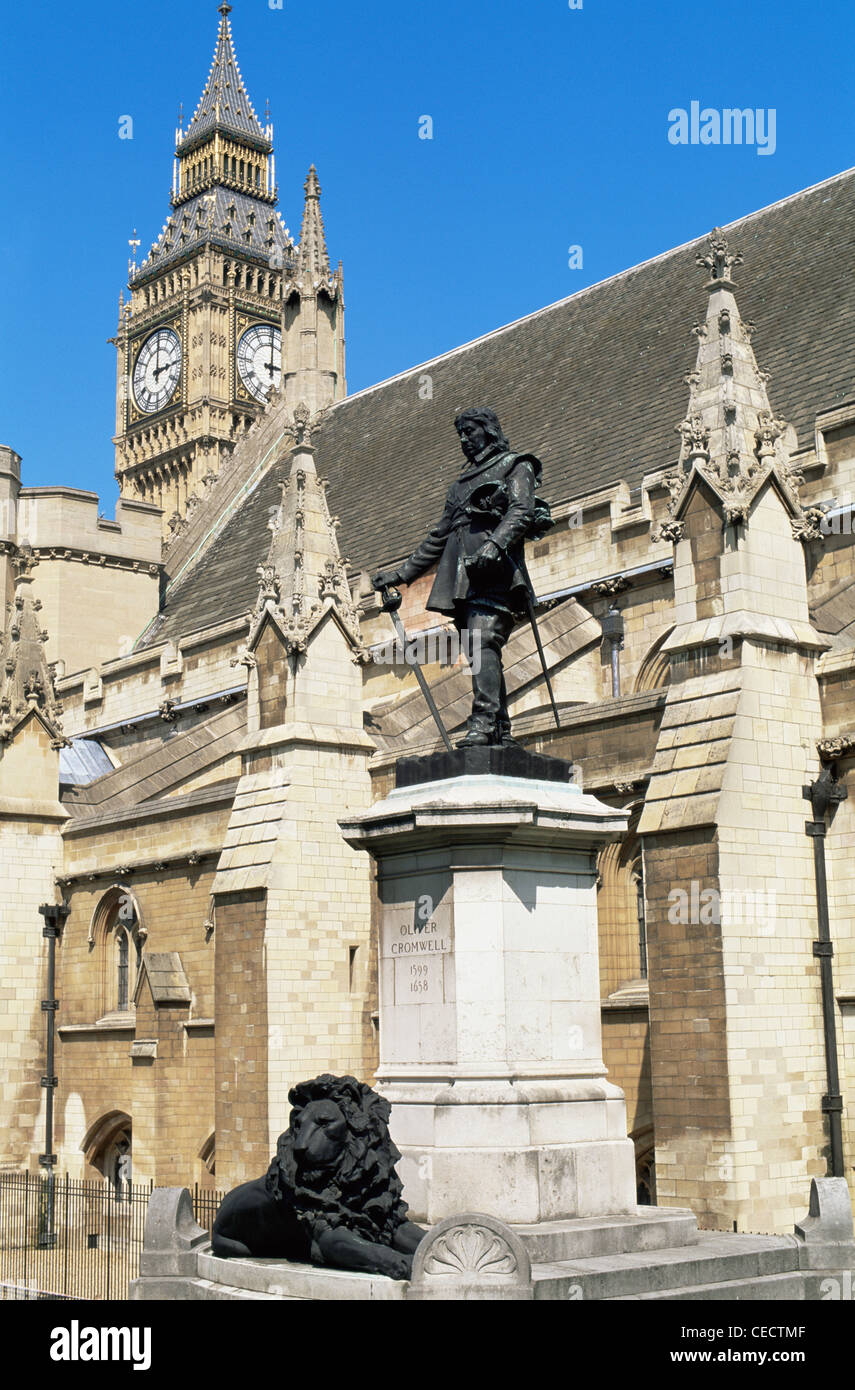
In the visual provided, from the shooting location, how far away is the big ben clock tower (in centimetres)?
9119

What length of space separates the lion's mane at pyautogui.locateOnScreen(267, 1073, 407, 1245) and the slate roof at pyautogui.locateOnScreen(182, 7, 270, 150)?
3804 inches

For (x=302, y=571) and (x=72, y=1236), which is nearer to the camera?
(x=302, y=571)

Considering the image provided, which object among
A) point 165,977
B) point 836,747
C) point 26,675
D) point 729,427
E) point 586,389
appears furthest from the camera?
point 586,389

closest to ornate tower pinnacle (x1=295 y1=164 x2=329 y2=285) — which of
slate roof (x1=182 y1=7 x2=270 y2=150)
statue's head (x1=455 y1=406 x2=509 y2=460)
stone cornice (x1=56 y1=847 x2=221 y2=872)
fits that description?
stone cornice (x1=56 y1=847 x2=221 y2=872)

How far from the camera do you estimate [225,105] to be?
10031 centimetres

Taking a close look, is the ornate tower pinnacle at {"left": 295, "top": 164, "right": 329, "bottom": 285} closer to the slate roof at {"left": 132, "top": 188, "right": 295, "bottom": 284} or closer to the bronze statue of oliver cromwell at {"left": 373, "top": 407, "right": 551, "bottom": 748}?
the bronze statue of oliver cromwell at {"left": 373, "top": 407, "right": 551, "bottom": 748}

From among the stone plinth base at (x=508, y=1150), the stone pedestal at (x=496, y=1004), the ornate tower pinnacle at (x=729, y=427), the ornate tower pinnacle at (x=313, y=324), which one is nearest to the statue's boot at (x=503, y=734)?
the stone pedestal at (x=496, y=1004)

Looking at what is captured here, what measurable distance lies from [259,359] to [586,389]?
215ft

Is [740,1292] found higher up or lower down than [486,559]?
lower down

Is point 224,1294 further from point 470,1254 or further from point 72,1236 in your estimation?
point 72,1236

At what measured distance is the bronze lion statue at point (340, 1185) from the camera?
9.00 metres

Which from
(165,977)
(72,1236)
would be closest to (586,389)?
(165,977)

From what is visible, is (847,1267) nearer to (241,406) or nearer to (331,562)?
(331,562)

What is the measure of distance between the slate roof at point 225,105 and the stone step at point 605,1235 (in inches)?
3798
